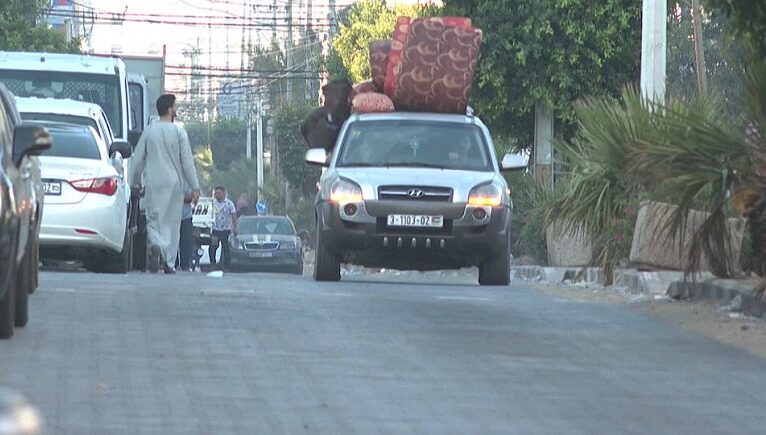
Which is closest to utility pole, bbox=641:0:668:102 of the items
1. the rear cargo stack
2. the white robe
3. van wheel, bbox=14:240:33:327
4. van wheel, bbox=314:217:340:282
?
the rear cargo stack

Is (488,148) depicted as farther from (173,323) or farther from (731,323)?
(173,323)

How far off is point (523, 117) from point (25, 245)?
855 inches

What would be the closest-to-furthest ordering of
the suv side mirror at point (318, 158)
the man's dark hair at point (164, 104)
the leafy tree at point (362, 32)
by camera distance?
the suv side mirror at point (318, 158) → the man's dark hair at point (164, 104) → the leafy tree at point (362, 32)

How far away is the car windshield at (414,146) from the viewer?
58.8 ft

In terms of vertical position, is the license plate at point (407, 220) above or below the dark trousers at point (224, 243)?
above

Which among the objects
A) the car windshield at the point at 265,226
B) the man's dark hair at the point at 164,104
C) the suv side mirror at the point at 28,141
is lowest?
A: the car windshield at the point at 265,226

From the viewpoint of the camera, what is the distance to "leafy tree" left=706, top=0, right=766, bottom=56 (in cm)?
1165

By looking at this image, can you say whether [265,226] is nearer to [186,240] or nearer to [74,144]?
[186,240]

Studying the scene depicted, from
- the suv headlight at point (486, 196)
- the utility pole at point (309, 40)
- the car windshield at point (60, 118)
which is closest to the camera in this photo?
the suv headlight at point (486, 196)

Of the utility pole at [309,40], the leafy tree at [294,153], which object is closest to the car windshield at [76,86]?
the leafy tree at [294,153]

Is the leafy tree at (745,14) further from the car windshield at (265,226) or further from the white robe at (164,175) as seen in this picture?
the car windshield at (265,226)

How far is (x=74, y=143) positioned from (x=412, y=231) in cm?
395

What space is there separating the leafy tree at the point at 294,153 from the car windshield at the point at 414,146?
53.1 m

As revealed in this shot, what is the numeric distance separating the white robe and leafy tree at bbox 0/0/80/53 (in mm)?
15053
